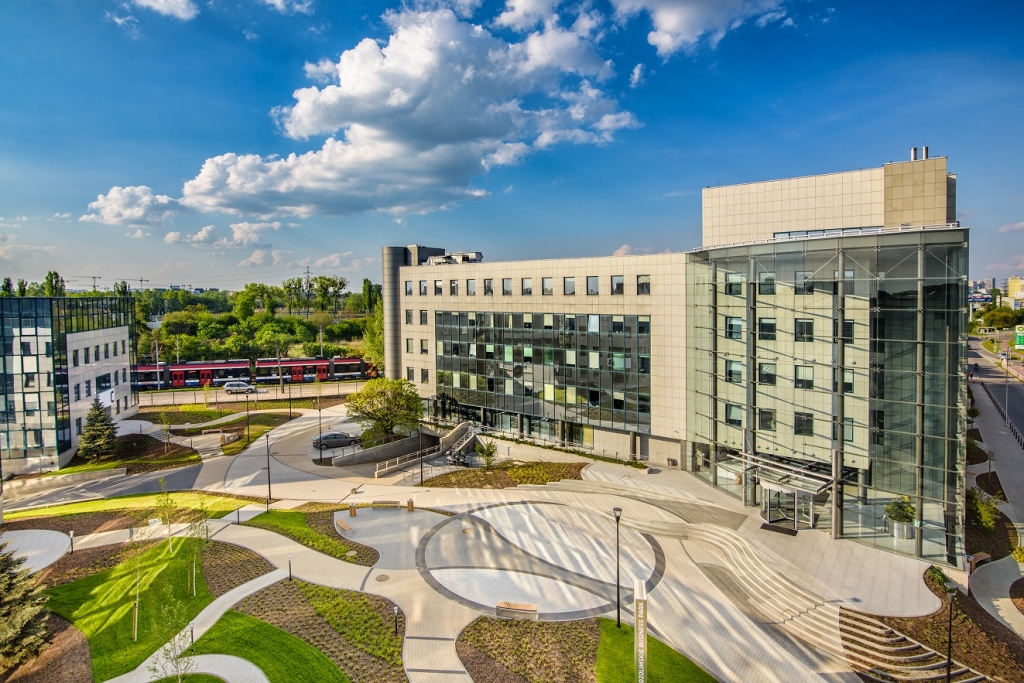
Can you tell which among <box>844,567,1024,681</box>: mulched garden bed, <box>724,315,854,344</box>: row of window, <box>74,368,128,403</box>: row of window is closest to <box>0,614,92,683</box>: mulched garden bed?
<box>844,567,1024,681</box>: mulched garden bed

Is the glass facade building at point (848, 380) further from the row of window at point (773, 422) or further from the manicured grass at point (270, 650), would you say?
the manicured grass at point (270, 650)

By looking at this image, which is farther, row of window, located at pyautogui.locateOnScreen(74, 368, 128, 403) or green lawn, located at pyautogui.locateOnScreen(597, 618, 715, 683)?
row of window, located at pyautogui.locateOnScreen(74, 368, 128, 403)

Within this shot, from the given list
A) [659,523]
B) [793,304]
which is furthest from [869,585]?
[793,304]

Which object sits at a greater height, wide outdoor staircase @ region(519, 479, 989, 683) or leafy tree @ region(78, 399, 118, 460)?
leafy tree @ region(78, 399, 118, 460)

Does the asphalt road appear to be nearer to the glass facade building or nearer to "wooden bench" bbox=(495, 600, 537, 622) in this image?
the glass facade building

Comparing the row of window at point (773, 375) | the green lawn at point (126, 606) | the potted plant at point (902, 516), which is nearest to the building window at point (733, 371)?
the row of window at point (773, 375)

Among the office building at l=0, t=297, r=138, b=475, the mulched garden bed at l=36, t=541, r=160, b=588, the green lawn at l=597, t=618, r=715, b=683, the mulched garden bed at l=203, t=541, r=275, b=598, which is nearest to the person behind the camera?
the green lawn at l=597, t=618, r=715, b=683

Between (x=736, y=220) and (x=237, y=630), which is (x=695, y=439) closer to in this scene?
(x=736, y=220)

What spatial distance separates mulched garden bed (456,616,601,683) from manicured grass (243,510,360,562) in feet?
32.5

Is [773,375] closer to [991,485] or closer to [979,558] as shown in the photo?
[979,558]

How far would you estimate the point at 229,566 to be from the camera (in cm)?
2719

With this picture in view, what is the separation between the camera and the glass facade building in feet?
86.5

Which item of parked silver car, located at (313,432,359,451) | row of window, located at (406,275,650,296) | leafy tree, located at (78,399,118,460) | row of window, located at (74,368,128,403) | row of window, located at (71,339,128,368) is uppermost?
row of window, located at (406,275,650,296)

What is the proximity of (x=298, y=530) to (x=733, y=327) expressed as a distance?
29.9m
